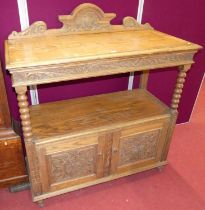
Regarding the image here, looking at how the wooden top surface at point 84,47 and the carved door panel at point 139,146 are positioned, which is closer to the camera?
the wooden top surface at point 84,47

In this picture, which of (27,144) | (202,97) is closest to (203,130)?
(202,97)

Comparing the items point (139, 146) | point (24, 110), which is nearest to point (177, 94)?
point (139, 146)

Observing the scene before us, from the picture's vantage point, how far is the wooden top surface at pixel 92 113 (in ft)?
5.13

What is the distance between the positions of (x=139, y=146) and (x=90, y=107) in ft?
1.51

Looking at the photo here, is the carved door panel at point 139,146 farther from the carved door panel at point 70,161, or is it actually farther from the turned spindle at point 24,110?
Answer: the turned spindle at point 24,110

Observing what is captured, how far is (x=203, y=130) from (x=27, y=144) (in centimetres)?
192

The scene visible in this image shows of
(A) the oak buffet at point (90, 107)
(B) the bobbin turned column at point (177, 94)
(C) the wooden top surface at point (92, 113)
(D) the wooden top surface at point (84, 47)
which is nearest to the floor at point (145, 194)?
(A) the oak buffet at point (90, 107)

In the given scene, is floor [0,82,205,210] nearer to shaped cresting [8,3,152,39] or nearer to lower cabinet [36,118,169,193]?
lower cabinet [36,118,169,193]

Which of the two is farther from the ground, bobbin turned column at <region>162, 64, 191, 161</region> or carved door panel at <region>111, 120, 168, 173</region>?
bobbin turned column at <region>162, 64, 191, 161</region>

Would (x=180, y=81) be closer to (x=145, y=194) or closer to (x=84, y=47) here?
(x=84, y=47)

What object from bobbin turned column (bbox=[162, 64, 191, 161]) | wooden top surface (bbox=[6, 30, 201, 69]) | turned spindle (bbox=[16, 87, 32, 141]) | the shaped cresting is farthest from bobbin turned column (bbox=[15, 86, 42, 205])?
bobbin turned column (bbox=[162, 64, 191, 161])

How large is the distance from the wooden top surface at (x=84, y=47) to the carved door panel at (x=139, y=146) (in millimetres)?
546

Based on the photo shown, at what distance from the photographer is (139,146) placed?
180 centimetres

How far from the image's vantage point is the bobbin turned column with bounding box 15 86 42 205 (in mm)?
1264
